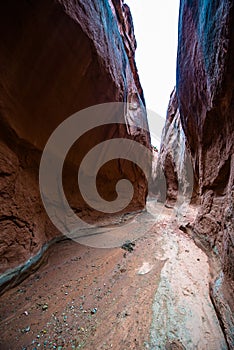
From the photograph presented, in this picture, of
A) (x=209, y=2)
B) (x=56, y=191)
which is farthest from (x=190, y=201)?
(x=209, y=2)

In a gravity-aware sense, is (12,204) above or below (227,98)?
below

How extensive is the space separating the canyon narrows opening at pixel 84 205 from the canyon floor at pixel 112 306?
14mm

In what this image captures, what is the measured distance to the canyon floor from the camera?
1.56 meters

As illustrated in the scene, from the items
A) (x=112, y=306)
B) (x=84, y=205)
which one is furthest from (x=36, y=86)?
(x=112, y=306)

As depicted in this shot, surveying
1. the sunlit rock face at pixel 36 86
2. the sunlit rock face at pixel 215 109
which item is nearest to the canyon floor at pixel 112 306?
the sunlit rock face at pixel 215 109

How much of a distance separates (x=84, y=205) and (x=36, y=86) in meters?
3.15

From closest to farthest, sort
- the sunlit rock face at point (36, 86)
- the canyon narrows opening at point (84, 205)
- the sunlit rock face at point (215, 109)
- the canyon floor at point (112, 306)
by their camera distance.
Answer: the canyon floor at point (112, 306) → the canyon narrows opening at point (84, 205) → the sunlit rock face at point (215, 109) → the sunlit rock face at point (36, 86)

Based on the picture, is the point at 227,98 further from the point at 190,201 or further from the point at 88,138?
the point at 190,201

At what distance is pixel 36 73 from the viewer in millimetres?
2354

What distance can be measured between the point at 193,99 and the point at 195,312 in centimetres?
415

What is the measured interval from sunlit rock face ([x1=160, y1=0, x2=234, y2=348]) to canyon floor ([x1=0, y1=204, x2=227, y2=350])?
348mm

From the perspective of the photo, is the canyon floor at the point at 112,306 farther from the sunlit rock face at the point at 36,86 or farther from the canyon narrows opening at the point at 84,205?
the sunlit rock face at the point at 36,86

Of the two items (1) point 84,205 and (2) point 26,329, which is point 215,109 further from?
(2) point 26,329

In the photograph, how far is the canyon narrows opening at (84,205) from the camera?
1.73m
